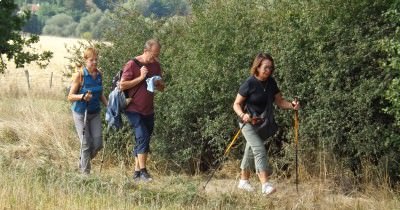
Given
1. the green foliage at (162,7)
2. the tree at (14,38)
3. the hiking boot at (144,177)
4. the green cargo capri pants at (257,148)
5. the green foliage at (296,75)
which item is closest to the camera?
the green cargo capri pants at (257,148)

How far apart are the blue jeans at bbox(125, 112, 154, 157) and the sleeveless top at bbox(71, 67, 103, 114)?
491mm

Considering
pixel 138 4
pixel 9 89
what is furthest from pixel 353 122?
pixel 9 89

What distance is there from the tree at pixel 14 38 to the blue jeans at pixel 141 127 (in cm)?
771

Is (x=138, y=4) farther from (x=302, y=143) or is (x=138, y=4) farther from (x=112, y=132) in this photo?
(x=302, y=143)

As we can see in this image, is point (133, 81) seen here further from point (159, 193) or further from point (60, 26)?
point (60, 26)

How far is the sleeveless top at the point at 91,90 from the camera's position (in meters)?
9.85

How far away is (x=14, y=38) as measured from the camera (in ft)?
59.2

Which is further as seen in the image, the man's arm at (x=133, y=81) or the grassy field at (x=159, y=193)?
the man's arm at (x=133, y=81)

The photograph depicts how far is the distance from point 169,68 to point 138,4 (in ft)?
6.80

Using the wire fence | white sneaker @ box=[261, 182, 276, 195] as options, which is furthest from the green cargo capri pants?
the wire fence

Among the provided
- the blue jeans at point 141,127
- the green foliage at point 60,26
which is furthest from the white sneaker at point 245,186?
the green foliage at point 60,26

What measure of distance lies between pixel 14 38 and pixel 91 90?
888 centimetres

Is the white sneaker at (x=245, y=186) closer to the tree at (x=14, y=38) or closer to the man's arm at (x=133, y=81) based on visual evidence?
the man's arm at (x=133, y=81)

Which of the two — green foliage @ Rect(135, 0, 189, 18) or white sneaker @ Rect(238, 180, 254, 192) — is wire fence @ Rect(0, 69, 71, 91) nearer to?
green foliage @ Rect(135, 0, 189, 18)
